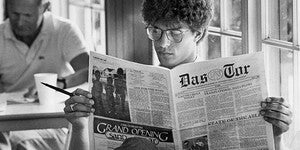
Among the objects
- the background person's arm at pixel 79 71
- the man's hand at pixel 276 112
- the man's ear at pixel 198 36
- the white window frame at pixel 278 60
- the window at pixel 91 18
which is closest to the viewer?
the man's hand at pixel 276 112

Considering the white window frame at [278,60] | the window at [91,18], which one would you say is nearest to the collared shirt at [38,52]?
the window at [91,18]

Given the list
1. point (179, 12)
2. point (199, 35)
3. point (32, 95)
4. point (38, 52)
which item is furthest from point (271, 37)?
point (38, 52)

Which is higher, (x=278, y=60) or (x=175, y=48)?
(x=175, y=48)

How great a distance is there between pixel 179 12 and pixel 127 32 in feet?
6.31

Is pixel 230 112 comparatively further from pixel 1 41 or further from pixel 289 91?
pixel 1 41

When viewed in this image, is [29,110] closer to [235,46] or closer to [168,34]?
[235,46]

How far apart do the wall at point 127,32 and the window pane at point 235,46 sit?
1.04m

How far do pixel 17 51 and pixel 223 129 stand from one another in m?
2.17

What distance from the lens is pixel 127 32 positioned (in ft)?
12.4

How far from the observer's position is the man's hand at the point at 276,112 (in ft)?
5.21

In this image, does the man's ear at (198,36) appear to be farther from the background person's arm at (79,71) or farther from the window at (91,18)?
the window at (91,18)

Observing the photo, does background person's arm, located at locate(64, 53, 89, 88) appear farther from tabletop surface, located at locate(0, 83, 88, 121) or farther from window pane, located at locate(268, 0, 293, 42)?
window pane, located at locate(268, 0, 293, 42)

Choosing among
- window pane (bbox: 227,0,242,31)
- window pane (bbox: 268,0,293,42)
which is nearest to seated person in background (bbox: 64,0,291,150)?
window pane (bbox: 268,0,293,42)

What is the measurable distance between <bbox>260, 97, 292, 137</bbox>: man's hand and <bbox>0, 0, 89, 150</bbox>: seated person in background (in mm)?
2009
